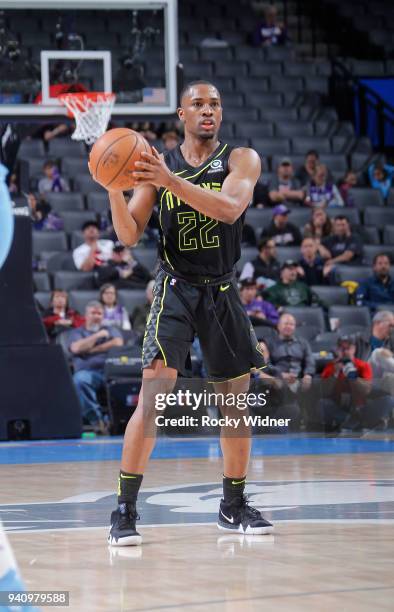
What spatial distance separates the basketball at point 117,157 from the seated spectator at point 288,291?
9.40m

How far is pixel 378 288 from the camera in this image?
15.4m

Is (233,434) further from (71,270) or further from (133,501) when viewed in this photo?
(71,270)

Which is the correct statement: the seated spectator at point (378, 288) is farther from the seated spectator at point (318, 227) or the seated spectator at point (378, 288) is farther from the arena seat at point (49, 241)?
the arena seat at point (49, 241)

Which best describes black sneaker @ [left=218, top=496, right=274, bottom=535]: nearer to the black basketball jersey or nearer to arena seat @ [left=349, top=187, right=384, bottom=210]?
the black basketball jersey

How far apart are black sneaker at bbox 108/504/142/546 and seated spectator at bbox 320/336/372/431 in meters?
7.20

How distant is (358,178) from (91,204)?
185 inches

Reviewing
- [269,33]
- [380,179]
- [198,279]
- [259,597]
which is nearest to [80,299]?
[380,179]

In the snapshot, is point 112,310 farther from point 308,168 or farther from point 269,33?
point 269,33

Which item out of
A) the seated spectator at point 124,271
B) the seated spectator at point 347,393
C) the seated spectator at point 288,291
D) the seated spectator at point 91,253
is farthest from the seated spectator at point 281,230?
the seated spectator at point 347,393

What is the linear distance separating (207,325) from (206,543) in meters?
1.03

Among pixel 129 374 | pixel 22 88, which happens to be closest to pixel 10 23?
pixel 22 88

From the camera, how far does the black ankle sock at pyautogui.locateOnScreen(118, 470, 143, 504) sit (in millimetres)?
5557

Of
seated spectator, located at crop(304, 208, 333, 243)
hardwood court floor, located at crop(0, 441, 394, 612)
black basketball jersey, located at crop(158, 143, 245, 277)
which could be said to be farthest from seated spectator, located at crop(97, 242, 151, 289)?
black basketball jersey, located at crop(158, 143, 245, 277)

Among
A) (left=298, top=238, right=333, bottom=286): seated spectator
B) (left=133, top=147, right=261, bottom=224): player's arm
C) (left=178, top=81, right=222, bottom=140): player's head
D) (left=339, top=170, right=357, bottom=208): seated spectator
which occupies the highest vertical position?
(left=178, top=81, right=222, bottom=140): player's head
